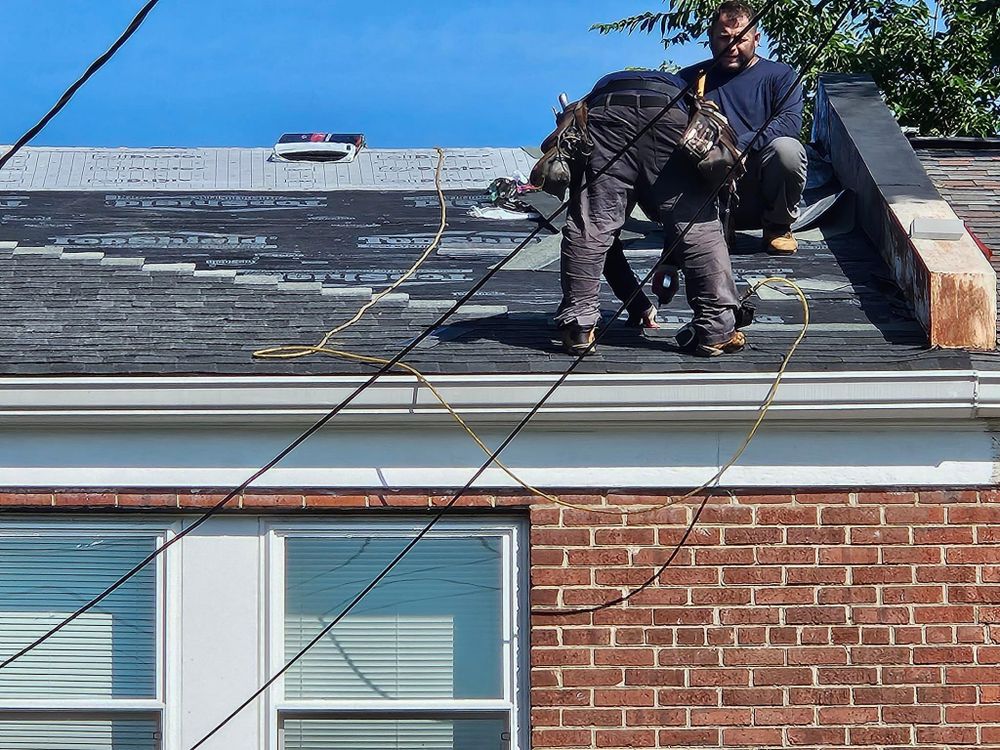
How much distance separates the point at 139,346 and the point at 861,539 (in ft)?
10.8

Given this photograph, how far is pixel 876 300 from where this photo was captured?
6930 mm

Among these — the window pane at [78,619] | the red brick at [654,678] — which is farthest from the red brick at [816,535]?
the window pane at [78,619]

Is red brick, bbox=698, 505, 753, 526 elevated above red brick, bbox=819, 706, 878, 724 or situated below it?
above

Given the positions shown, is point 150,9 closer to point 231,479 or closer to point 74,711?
point 231,479

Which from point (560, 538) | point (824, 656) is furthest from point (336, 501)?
point (824, 656)

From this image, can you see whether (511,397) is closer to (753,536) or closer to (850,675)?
(753,536)

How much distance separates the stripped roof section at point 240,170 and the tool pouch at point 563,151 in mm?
3996

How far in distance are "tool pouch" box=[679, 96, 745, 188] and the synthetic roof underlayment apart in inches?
32.0

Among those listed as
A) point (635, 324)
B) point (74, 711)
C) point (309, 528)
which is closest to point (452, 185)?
A: point (635, 324)

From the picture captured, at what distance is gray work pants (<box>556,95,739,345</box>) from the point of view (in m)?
6.18

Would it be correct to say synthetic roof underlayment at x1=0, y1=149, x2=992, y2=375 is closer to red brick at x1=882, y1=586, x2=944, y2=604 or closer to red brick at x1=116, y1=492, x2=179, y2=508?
red brick at x1=116, y1=492, x2=179, y2=508

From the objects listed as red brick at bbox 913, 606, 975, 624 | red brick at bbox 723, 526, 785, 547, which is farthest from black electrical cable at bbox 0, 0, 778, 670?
red brick at bbox 913, 606, 975, 624

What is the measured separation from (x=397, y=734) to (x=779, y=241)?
3528 millimetres

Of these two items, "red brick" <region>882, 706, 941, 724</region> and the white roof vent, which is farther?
the white roof vent
